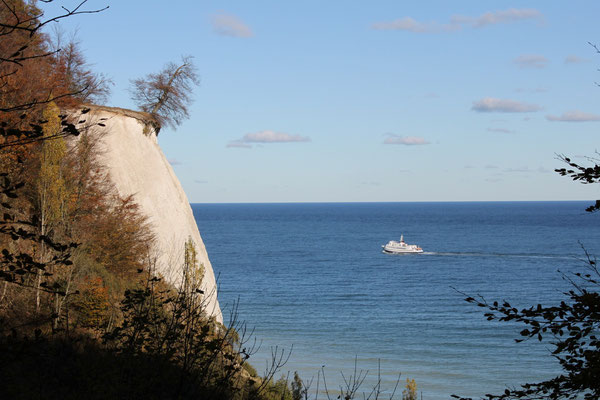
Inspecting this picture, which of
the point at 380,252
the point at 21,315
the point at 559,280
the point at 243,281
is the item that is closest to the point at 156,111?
the point at 21,315

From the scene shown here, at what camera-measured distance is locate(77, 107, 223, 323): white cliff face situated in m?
37.0

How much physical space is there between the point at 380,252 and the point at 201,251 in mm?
89572

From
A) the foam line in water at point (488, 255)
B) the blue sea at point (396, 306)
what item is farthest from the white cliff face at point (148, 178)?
the foam line in water at point (488, 255)

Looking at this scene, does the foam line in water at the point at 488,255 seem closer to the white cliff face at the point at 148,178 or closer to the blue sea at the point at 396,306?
the blue sea at the point at 396,306

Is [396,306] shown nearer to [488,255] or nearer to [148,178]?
[148,178]

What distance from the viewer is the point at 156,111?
134 feet

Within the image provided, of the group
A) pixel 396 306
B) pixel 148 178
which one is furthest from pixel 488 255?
pixel 148 178

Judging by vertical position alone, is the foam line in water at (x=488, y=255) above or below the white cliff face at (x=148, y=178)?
below

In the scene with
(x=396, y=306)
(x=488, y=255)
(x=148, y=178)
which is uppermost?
(x=148, y=178)

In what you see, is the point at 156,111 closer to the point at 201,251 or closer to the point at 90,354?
the point at 201,251

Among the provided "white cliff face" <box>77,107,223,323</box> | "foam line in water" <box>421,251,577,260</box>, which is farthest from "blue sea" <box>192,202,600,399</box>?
"white cliff face" <box>77,107,223,323</box>

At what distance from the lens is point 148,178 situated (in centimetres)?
3900

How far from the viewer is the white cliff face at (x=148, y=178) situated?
121ft

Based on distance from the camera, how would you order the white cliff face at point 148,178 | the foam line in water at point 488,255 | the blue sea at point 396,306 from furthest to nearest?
the foam line in water at point 488,255 → the blue sea at point 396,306 → the white cliff face at point 148,178
